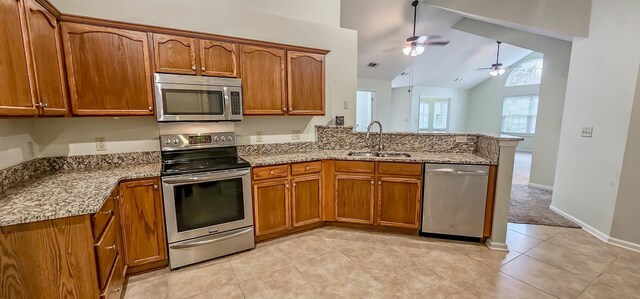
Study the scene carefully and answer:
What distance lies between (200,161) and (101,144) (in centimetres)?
89

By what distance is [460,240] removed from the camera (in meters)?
2.87

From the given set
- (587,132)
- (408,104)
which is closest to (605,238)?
(587,132)

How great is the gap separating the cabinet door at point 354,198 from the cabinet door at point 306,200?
9.0 inches

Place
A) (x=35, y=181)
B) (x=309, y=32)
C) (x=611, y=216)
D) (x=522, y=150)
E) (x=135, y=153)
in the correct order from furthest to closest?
A: (x=522, y=150) < (x=309, y=32) < (x=611, y=216) < (x=135, y=153) < (x=35, y=181)

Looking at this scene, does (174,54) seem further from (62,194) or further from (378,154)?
(378,154)

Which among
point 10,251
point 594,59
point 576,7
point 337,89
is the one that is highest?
point 576,7

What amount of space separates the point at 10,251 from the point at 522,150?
12.2m

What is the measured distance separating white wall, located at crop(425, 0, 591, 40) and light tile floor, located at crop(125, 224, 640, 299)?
2.54 meters

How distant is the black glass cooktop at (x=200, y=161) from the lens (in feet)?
7.64

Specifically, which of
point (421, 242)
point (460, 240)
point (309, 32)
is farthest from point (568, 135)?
point (309, 32)

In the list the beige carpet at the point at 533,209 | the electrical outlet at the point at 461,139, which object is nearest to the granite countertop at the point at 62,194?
→ the electrical outlet at the point at 461,139

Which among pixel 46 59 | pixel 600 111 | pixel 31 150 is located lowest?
pixel 31 150

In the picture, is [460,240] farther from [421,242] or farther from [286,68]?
[286,68]

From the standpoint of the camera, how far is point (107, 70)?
2.21 m
